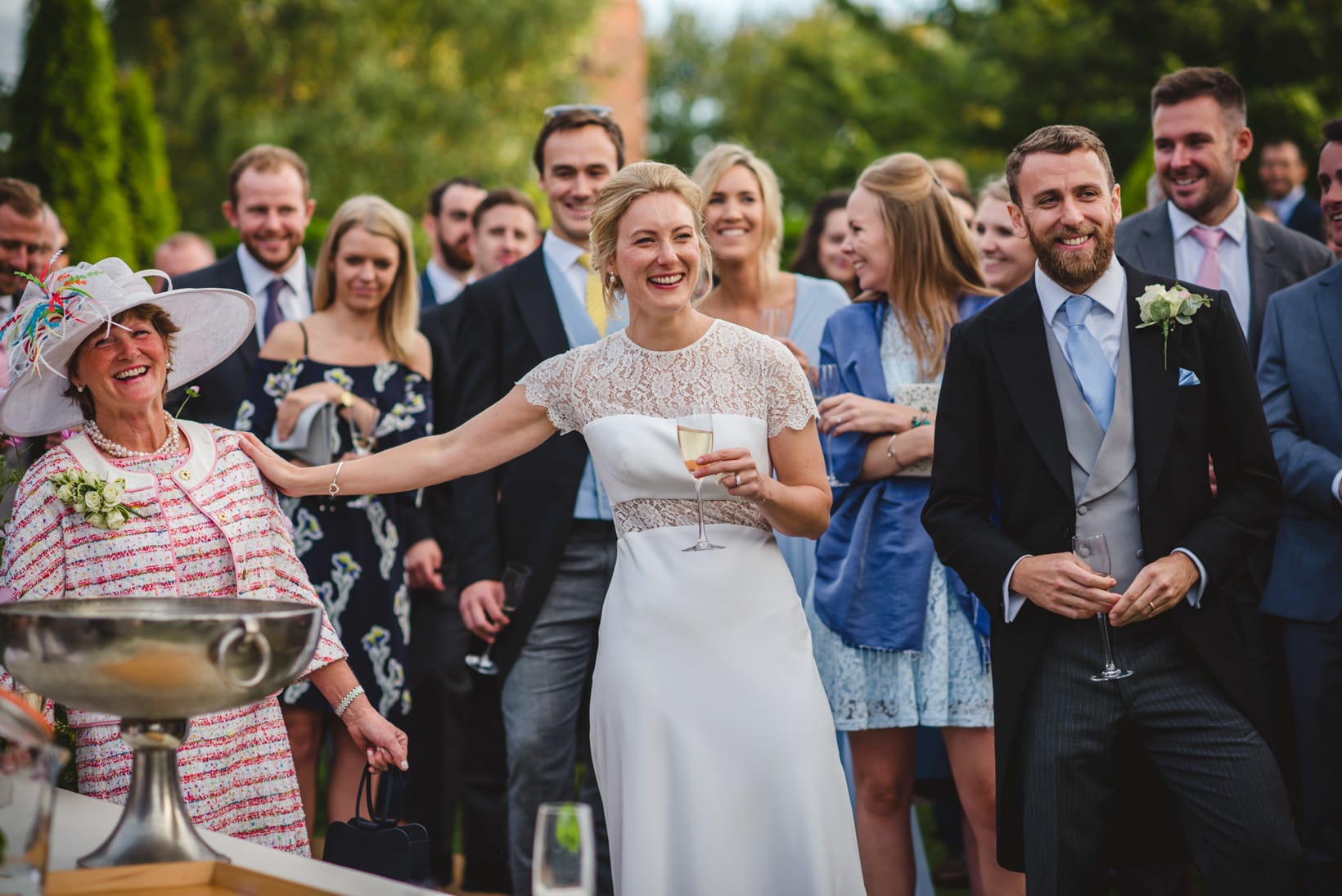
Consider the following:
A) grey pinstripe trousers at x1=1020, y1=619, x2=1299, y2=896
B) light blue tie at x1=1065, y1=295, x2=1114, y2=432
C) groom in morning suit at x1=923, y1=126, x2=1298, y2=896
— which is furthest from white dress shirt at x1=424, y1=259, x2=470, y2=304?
grey pinstripe trousers at x1=1020, y1=619, x2=1299, y2=896

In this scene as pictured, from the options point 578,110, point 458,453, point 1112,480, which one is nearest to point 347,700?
point 458,453

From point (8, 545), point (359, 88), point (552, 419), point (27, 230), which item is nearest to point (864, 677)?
point (552, 419)

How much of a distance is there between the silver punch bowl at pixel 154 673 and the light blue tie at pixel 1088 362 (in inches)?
81.0

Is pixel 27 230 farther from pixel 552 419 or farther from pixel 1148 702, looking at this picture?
pixel 1148 702

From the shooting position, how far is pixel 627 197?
12.0 feet

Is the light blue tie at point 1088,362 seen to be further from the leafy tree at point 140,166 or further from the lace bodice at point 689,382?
the leafy tree at point 140,166

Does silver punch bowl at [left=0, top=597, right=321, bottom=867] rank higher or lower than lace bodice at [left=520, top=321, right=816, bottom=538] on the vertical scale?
lower

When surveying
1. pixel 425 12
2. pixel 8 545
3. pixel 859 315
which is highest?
pixel 425 12

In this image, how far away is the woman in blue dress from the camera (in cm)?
486

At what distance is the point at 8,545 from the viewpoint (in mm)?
3322

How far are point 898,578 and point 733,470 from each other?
3.48ft

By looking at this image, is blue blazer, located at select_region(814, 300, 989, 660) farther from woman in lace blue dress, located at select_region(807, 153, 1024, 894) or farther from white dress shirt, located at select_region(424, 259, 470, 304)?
white dress shirt, located at select_region(424, 259, 470, 304)

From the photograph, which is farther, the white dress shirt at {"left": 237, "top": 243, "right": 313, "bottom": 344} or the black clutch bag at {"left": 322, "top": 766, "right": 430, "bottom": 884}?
the white dress shirt at {"left": 237, "top": 243, "right": 313, "bottom": 344}

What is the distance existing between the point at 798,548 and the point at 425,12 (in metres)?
19.8
